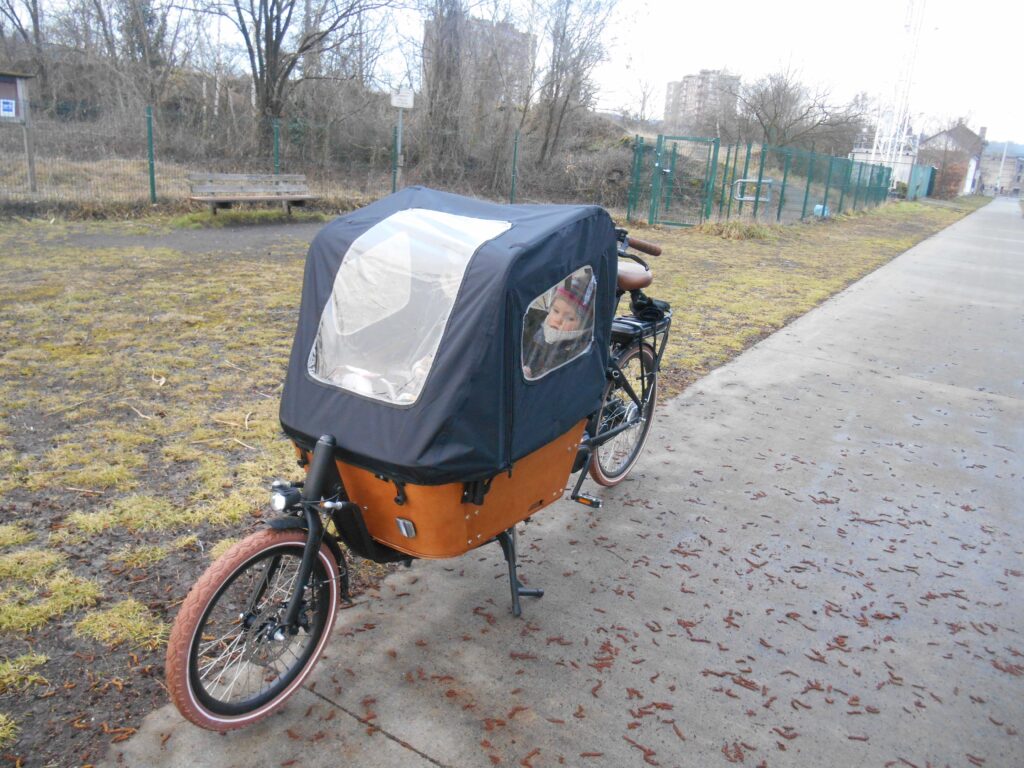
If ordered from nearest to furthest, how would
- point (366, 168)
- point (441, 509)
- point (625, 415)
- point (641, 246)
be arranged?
1. point (441, 509)
2. point (641, 246)
3. point (625, 415)
4. point (366, 168)

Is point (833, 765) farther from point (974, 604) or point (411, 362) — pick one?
point (411, 362)

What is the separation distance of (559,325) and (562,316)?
4cm

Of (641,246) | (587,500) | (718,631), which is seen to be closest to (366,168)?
(641,246)

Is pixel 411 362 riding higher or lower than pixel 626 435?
higher

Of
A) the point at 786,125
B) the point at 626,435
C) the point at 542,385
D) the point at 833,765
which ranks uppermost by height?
the point at 786,125

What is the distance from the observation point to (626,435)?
4520mm

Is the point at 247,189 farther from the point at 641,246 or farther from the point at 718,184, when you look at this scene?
the point at 718,184

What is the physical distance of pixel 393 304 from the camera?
2613 mm

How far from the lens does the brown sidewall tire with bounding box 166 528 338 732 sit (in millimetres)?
2197

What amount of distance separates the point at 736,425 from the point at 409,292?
3.53m

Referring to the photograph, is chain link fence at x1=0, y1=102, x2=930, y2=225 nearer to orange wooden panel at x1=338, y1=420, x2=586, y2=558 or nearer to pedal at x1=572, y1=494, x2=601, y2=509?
pedal at x1=572, y1=494, x2=601, y2=509

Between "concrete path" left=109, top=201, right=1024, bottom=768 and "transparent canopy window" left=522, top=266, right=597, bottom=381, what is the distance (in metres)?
1.06

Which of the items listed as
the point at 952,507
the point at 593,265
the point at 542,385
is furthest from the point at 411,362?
the point at 952,507

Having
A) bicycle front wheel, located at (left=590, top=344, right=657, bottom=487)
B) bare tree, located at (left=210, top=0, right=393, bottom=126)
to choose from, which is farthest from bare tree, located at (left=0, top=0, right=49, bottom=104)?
bicycle front wheel, located at (left=590, top=344, right=657, bottom=487)
